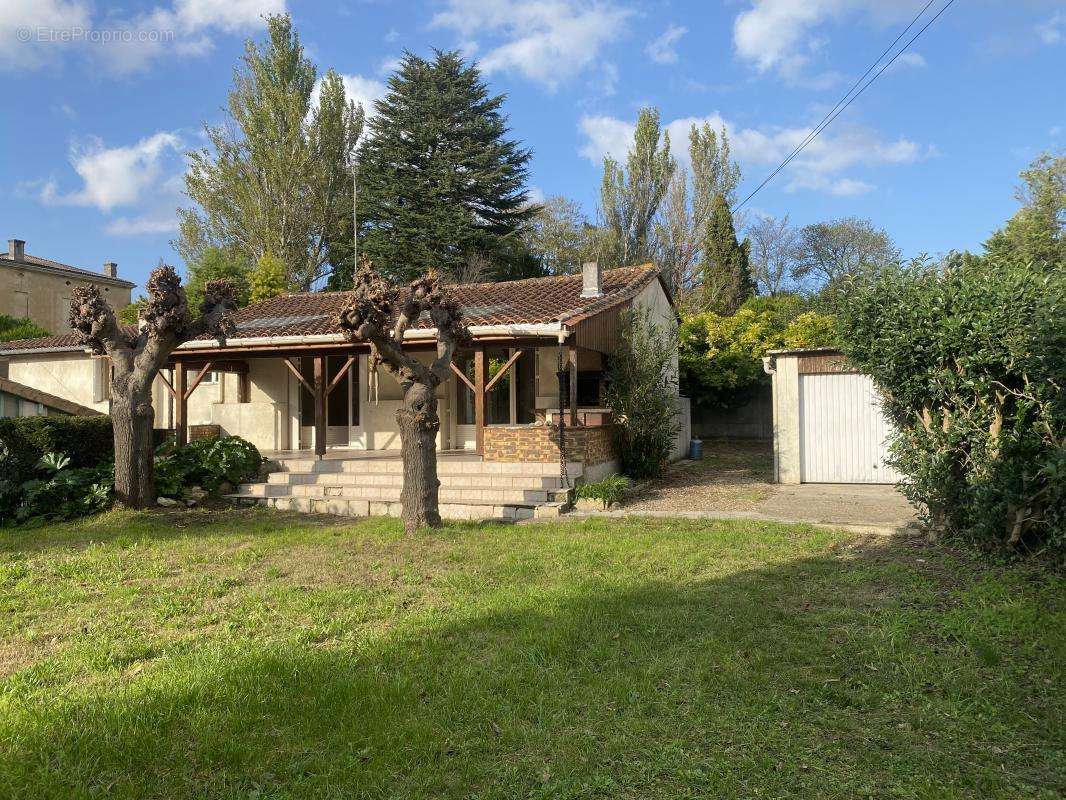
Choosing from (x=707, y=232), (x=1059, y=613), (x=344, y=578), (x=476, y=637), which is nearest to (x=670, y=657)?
(x=476, y=637)

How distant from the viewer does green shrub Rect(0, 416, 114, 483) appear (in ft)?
32.2

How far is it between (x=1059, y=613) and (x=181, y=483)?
438 inches

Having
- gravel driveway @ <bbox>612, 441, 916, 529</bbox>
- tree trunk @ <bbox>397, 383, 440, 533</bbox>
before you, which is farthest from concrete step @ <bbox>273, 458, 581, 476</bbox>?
tree trunk @ <bbox>397, 383, 440, 533</bbox>

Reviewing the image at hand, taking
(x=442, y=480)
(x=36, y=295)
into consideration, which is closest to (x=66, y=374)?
(x=442, y=480)

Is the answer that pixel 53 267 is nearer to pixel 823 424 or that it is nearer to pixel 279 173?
pixel 279 173

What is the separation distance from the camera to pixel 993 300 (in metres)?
5.99

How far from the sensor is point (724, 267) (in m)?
27.9

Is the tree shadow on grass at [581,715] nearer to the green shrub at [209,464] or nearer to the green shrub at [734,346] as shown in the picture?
the green shrub at [209,464]

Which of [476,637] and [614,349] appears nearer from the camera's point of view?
[476,637]

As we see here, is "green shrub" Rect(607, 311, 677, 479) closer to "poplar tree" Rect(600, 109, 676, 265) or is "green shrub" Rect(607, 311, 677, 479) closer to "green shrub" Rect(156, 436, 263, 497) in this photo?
"green shrub" Rect(156, 436, 263, 497)

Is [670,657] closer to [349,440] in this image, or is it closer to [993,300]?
[993,300]

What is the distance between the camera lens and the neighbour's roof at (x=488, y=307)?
11.9 meters

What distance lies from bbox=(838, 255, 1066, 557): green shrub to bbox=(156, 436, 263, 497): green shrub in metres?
9.53

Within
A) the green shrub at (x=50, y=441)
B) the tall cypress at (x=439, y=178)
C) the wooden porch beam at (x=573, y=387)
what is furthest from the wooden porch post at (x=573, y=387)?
the tall cypress at (x=439, y=178)
